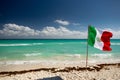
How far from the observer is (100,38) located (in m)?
7.32

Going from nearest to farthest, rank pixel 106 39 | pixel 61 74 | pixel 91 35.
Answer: pixel 61 74 → pixel 106 39 → pixel 91 35

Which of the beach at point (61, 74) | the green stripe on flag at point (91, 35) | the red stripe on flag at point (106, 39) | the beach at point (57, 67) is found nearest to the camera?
the beach at point (61, 74)

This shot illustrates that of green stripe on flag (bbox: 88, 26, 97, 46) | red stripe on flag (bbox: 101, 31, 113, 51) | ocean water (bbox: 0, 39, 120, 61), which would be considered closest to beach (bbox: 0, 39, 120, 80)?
ocean water (bbox: 0, 39, 120, 61)

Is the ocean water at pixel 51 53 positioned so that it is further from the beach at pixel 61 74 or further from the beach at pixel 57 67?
the beach at pixel 61 74

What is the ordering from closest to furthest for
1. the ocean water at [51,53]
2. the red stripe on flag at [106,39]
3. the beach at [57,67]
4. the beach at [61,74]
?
1. the beach at [61,74]
2. the beach at [57,67]
3. the red stripe on flag at [106,39]
4. the ocean water at [51,53]

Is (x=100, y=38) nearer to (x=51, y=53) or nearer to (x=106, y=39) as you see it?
(x=106, y=39)

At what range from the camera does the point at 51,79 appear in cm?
591

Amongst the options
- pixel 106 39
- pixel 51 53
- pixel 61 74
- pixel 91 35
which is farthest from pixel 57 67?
pixel 51 53

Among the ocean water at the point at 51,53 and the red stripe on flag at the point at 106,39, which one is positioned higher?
the red stripe on flag at the point at 106,39

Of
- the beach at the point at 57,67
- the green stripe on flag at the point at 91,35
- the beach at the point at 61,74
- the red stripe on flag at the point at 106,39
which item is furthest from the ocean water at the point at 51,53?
the red stripe on flag at the point at 106,39

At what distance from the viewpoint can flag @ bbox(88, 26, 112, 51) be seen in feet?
23.8

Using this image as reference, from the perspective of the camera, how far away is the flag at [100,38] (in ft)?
23.8

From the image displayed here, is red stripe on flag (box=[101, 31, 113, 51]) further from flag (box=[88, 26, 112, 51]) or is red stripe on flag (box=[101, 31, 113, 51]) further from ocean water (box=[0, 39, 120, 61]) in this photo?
ocean water (box=[0, 39, 120, 61])

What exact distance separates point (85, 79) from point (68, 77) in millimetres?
694
